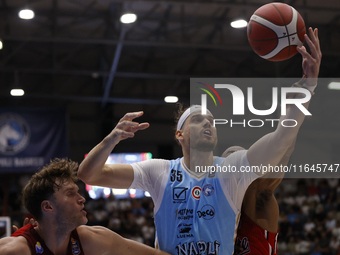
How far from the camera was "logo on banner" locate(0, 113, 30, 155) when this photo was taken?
41.8ft

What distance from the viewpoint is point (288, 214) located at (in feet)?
56.4

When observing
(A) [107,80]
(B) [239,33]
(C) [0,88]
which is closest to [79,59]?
(A) [107,80]

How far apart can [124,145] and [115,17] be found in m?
8.87

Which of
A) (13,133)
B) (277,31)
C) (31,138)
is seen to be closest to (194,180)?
(277,31)

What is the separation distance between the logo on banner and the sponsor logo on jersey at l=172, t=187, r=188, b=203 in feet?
31.5

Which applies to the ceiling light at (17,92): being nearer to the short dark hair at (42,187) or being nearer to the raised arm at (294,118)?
the short dark hair at (42,187)

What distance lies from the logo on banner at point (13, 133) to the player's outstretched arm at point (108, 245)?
930cm

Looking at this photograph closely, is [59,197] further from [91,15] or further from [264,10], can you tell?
[91,15]

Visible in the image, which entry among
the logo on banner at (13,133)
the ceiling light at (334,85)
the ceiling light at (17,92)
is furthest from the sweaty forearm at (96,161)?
the ceiling light at (334,85)

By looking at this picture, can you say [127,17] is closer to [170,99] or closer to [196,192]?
[170,99]

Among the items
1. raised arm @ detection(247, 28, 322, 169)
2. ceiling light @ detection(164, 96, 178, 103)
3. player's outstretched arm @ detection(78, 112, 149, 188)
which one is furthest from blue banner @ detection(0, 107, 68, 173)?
raised arm @ detection(247, 28, 322, 169)

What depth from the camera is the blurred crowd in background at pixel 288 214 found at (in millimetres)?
15258

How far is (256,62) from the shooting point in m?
17.5

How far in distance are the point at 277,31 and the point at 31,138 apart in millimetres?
10089
